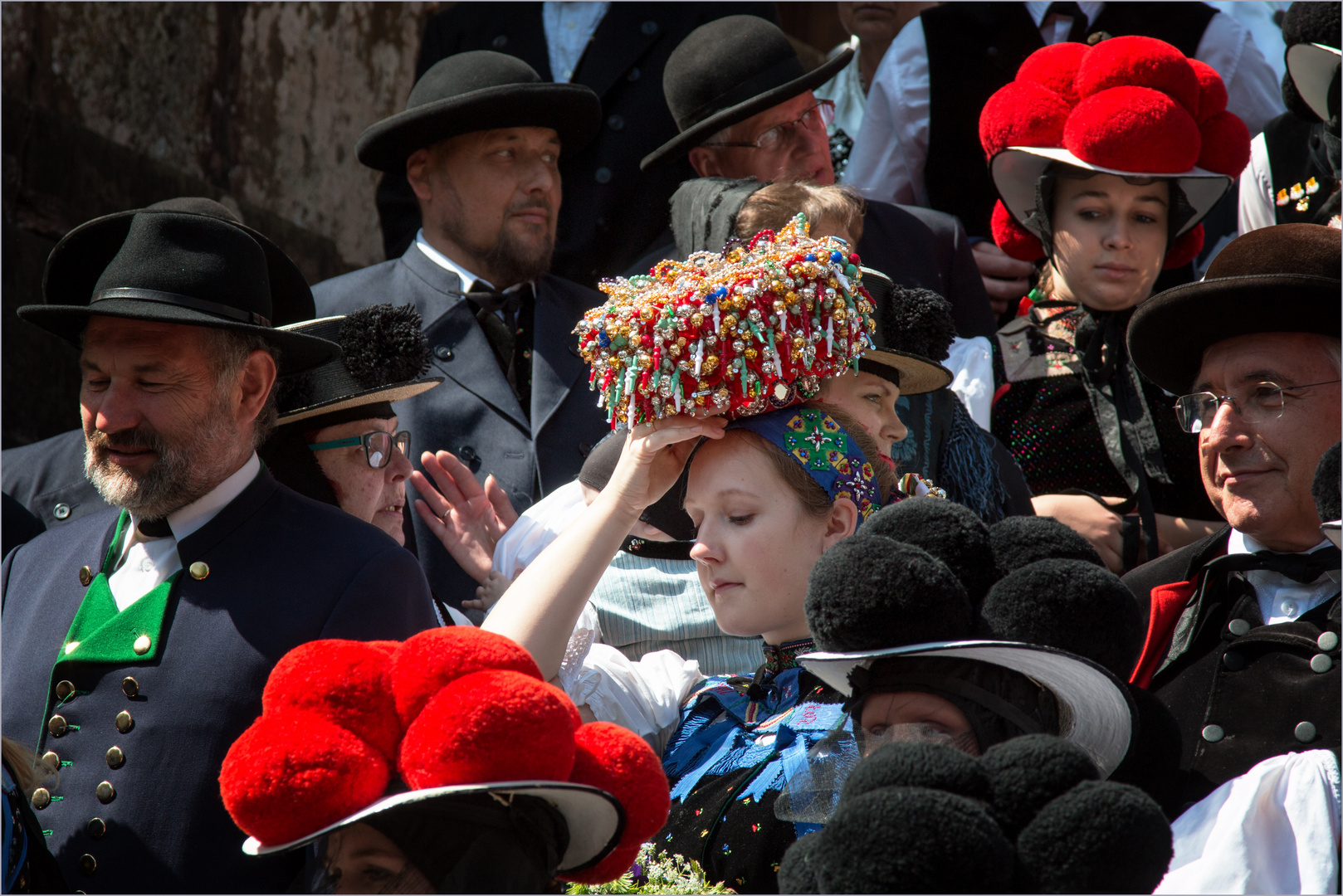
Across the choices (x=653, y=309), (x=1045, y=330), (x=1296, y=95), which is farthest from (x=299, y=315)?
(x=1296, y=95)

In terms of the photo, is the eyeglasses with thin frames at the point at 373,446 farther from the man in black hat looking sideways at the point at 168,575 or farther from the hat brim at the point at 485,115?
the hat brim at the point at 485,115

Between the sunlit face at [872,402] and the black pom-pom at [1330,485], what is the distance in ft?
3.28

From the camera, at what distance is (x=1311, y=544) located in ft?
10.0

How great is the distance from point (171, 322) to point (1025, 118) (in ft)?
9.23

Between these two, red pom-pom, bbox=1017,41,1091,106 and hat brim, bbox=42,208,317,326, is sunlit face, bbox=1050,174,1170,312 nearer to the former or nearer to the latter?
red pom-pom, bbox=1017,41,1091,106

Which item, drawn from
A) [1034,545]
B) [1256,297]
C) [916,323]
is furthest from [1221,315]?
[1034,545]

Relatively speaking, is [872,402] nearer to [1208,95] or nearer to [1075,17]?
[1208,95]

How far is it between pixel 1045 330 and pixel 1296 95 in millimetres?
1178

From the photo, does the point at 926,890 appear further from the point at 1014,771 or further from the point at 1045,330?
the point at 1045,330

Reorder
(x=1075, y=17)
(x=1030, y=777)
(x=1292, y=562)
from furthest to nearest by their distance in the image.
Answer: (x=1075, y=17)
(x=1292, y=562)
(x=1030, y=777)

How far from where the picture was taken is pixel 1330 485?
2566 mm

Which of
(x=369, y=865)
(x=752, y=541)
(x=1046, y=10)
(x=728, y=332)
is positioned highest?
(x=1046, y=10)

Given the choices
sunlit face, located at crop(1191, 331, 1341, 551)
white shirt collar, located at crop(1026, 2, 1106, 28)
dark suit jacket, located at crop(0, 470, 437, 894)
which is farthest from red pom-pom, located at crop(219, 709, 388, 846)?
white shirt collar, located at crop(1026, 2, 1106, 28)

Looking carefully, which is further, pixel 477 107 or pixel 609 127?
pixel 609 127
